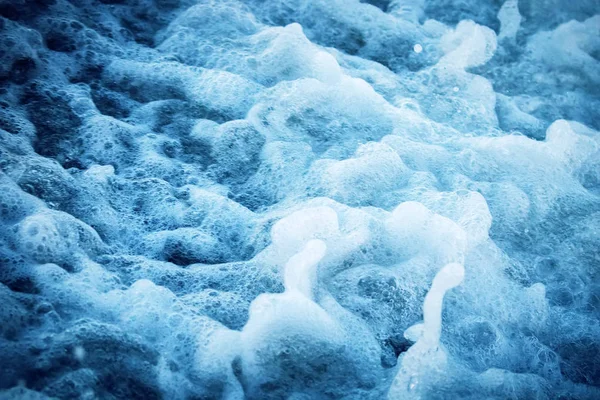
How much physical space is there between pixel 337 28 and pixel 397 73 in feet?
2.00

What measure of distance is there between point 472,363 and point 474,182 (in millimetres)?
1042

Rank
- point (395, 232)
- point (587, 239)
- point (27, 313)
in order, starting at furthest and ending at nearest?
1. point (587, 239)
2. point (395, 232)
3. point (27, 313)

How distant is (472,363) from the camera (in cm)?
183

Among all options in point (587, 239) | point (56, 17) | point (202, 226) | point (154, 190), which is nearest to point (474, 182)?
point (587, 239)

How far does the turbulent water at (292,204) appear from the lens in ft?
5.56

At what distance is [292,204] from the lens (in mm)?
2301

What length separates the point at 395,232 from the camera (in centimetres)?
218

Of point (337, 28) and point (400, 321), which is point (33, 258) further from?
point (337, 28)

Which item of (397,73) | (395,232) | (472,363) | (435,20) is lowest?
(472,363)

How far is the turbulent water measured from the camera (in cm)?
169

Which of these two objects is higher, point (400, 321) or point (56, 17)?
point (56, 17)

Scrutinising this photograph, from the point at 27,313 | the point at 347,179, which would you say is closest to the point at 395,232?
the point at 347,179

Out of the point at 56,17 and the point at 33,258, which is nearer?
the point at 33,258

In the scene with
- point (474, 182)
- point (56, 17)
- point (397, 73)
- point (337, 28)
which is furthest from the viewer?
point (337, 28)
